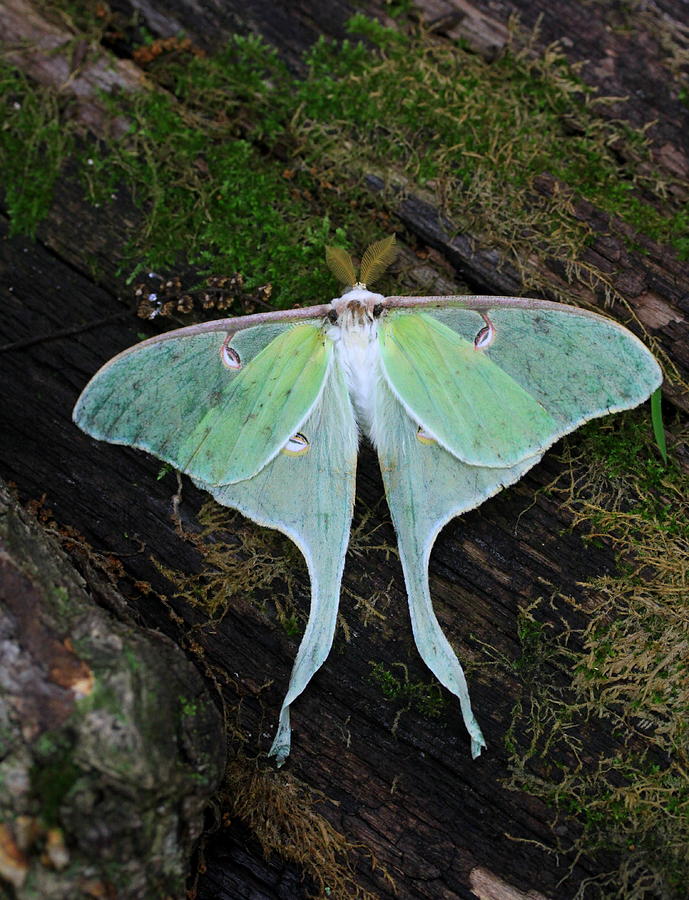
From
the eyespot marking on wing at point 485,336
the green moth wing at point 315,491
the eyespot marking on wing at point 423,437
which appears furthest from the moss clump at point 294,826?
the eyespot marking on wing at point 485,336

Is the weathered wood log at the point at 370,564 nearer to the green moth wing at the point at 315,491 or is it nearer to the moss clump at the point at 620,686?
the moss clump at the point at 620,686

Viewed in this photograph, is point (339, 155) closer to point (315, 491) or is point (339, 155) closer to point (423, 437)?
point (423, 437)

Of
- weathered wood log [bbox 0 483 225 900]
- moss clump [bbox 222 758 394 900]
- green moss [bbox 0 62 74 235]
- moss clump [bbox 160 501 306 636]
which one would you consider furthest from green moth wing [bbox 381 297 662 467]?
green moss [bbox 0 62 74 235]

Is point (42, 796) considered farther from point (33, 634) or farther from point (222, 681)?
point (222, 681)

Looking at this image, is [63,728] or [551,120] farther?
[551,120]

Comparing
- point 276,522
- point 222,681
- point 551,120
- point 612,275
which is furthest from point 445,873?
point 551,120

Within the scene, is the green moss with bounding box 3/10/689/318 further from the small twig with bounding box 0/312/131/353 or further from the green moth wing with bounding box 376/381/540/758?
the green moth wing with bounding box 376/381/540/758
